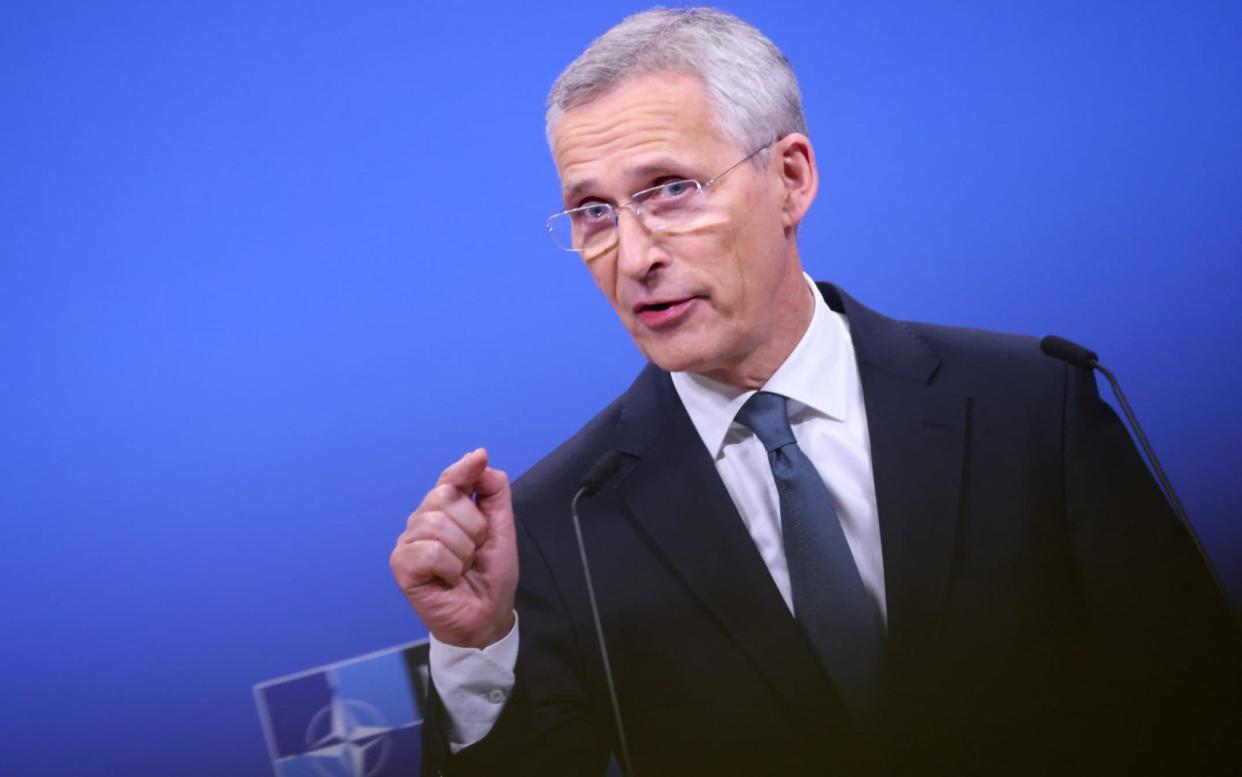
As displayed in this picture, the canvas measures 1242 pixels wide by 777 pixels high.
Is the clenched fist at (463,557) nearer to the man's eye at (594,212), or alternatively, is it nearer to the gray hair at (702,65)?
the man's eye at (594,212)

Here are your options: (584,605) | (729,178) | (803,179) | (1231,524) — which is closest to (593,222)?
(729,178)

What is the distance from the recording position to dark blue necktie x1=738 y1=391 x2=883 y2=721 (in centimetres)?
152

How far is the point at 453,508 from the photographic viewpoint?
1.32 meters

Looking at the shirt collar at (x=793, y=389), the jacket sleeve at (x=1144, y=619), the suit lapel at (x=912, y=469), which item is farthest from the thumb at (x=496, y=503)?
the jacket sleeve at (x=1144, y=619)

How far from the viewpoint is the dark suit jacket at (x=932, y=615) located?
1541 mm

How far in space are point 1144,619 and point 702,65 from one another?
97cm

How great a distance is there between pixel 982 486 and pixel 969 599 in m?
0.16

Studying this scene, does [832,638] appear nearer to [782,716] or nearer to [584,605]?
[782,716]

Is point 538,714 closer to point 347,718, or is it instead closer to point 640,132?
point 347,718

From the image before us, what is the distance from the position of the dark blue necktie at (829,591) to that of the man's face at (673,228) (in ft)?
0.70

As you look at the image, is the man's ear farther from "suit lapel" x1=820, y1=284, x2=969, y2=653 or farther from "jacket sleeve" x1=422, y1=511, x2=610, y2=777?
"jacket sleeve" x1=422, y1=511, x2=610, y2=777

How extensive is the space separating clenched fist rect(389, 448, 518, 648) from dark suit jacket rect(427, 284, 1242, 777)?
162 millimetres

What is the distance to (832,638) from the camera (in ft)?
4.99

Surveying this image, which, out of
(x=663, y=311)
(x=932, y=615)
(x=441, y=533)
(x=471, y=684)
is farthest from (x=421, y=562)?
(x=932, y=615)
